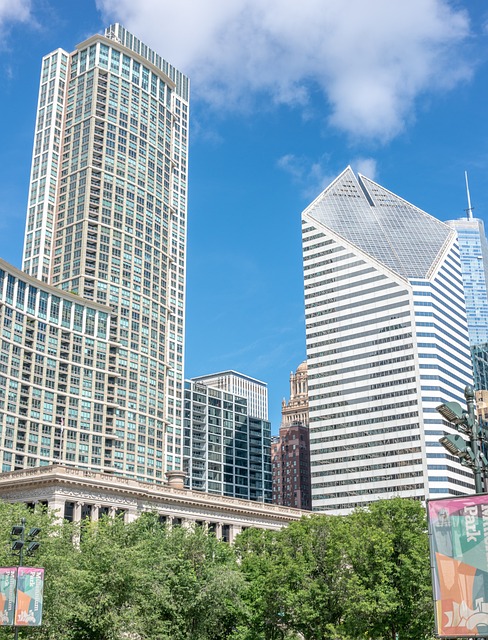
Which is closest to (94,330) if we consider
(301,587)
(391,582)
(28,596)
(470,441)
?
(301,587)

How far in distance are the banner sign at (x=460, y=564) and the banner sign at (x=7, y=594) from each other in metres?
27.9

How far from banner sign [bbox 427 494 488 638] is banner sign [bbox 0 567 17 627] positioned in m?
27.9

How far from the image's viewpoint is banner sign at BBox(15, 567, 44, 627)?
46.1 m

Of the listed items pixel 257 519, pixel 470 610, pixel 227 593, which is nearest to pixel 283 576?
pixel 227 593

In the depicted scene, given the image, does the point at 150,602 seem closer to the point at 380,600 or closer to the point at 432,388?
the point at 380,600

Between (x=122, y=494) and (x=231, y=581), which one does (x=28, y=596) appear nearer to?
(x=231, y=581)

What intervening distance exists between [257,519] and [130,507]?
23638 millimetres

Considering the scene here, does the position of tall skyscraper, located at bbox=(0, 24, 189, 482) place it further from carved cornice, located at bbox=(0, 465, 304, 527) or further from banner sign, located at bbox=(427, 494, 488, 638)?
banner sign, located at bbox=(427, 494, 488, 638)

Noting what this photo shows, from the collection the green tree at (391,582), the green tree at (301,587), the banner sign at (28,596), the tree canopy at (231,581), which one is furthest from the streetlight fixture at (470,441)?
the green tree at (301,587)

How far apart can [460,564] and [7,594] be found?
97.1ft

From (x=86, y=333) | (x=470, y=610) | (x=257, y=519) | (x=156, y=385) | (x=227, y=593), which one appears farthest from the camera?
(x=156, y=385)

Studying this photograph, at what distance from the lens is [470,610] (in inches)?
1077

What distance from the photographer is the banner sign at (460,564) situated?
1074 inches

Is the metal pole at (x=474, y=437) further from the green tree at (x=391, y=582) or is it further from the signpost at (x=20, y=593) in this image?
the green tree at (x=391, y=582)
